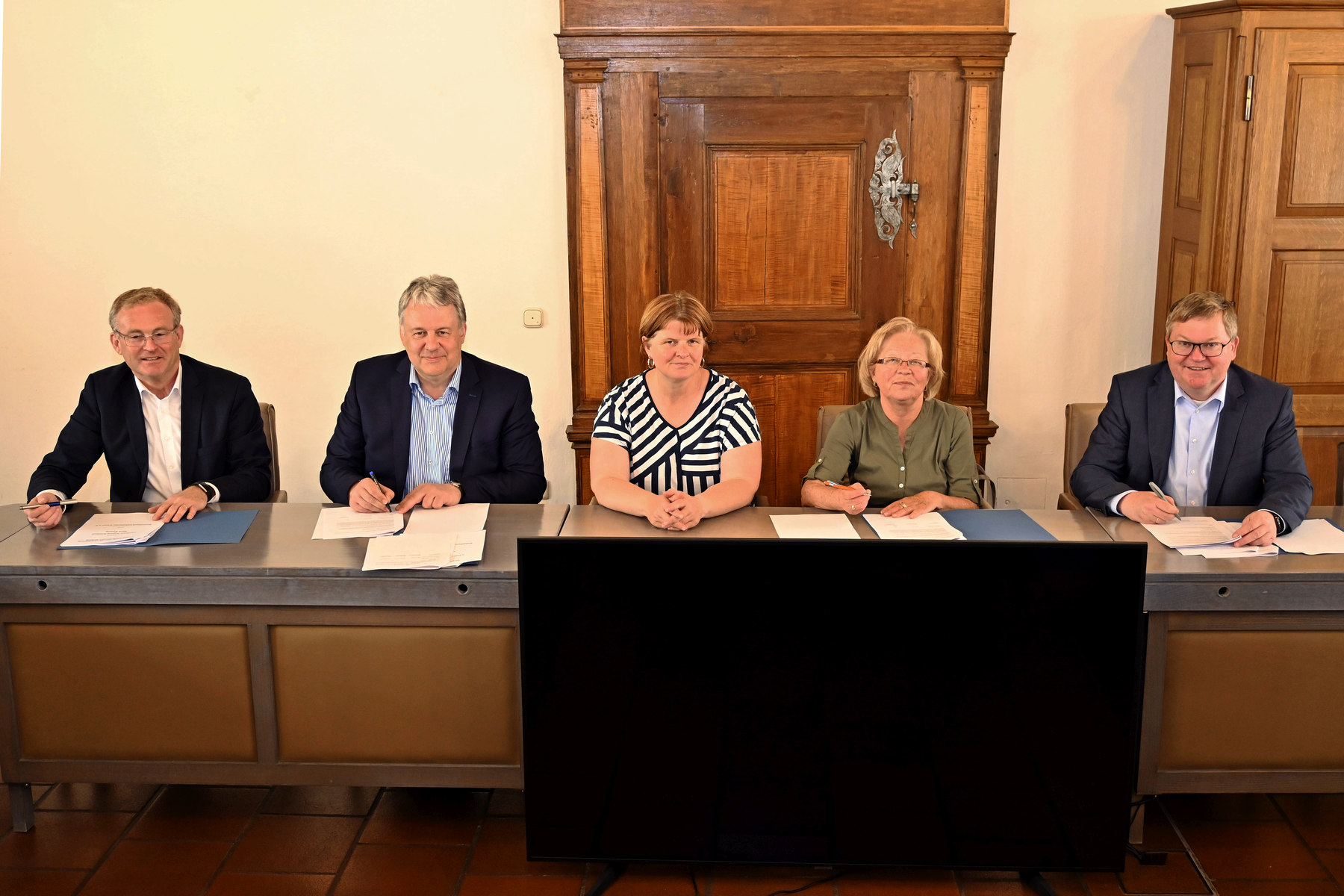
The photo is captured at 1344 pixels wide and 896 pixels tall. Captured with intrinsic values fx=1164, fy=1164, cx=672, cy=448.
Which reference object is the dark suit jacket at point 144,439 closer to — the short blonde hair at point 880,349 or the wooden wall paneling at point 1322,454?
the short blonde hair at point 880,349

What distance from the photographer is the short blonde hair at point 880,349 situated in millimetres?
3424

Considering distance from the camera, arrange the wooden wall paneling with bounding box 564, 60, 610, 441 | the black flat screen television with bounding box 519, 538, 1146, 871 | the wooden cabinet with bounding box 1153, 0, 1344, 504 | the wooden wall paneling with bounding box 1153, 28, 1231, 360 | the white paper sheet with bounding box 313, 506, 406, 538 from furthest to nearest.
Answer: the wooden wall paneling with bounding box 564, 60, 610, 441, the wooden wall paneling with bounding box 1153, 28, 1231, 360, the wooden cabinet with bounding box 1153, 0, 1344, 504, the white paper sheet with bounding box 313, 506, 406, 538, the black flat screen television with bounding box 519, 538, 1146, 871

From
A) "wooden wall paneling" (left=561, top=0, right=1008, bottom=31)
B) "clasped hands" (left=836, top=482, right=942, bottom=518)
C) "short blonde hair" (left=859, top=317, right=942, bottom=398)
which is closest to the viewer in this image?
"clasped hands" (left=836, top=482, right=942, bottom=518)

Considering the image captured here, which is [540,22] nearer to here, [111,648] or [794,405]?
[794,405]

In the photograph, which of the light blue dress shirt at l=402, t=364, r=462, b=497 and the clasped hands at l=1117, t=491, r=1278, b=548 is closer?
the clasped hands at l=1117, t=491, r=1278, b=548

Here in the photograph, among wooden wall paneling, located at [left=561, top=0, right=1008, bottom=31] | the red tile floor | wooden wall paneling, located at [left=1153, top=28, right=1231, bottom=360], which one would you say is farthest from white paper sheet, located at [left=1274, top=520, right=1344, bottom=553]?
wooden wall paneling, located at [left=561, top=0, right=1008, bottom=31]

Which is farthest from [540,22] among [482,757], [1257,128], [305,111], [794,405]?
[482,757]

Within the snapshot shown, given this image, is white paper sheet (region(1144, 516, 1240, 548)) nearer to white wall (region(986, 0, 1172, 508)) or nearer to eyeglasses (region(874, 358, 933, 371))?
eyeglasses (region(874, 358, 933, 371))

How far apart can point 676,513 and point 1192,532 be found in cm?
127

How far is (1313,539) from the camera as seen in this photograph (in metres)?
2.82

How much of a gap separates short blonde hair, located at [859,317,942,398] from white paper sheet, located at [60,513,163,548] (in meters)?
2.04

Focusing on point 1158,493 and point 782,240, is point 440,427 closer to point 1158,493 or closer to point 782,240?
point 782,240

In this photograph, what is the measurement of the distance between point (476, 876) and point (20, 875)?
3.46 feet

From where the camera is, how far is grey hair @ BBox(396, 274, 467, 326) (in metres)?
3.32
